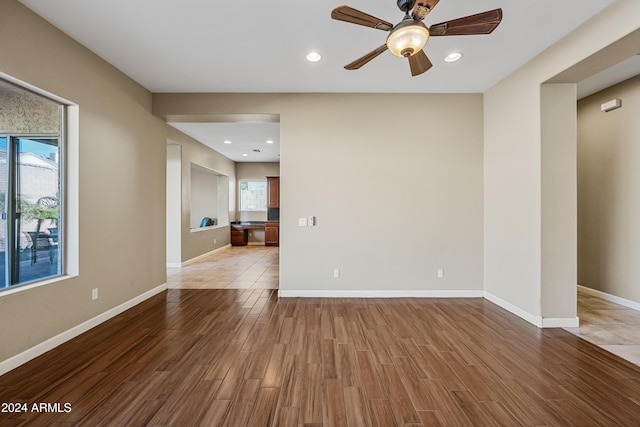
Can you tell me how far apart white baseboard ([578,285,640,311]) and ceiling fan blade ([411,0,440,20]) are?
435 cm

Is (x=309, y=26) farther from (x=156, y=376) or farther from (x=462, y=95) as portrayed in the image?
(x=156, y=376)

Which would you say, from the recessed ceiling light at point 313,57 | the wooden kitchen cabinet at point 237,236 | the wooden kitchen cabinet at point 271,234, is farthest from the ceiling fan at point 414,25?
the wooden kitchen cabinet at point 237,236

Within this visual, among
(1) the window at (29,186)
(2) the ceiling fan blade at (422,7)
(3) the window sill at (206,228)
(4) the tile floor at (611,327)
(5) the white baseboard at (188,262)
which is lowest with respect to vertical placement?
(4) the tile floor at (611,327)

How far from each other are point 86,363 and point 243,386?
140 centimetres

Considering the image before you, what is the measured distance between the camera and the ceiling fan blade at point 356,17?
169 cm

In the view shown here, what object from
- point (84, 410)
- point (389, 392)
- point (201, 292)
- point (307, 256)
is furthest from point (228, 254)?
point (389, 392)

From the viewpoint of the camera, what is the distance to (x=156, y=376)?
6.68ft

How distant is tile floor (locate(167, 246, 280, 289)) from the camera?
15.0ft

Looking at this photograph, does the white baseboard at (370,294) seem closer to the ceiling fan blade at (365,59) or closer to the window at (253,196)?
the ceiling fan blade at (365,59)

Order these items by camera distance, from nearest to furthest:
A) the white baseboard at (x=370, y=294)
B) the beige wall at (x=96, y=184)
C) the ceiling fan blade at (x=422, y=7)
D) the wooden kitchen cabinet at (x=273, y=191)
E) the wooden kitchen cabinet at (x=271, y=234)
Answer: the ceiling fan blade at (x=422, y=7), the beige wall at (x=96, y=184), the white baseboard at (x=370, y=294), the wooden kitchen cabinet at (x=273, y=191), the wooden kitchen cabinet at (x=271, y=234)

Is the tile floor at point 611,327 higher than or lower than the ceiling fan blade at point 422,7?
lower

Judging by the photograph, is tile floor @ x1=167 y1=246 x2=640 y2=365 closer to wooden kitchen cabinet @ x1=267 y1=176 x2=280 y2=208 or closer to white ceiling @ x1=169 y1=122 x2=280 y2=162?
wooden kitchen cabinet @ x1=267 y1=176 x2=280 y2=208

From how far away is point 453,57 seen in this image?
9.64ft

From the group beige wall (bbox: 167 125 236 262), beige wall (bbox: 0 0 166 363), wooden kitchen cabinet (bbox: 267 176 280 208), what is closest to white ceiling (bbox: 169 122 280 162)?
beige wall (bbox: 167 125 236 262)
